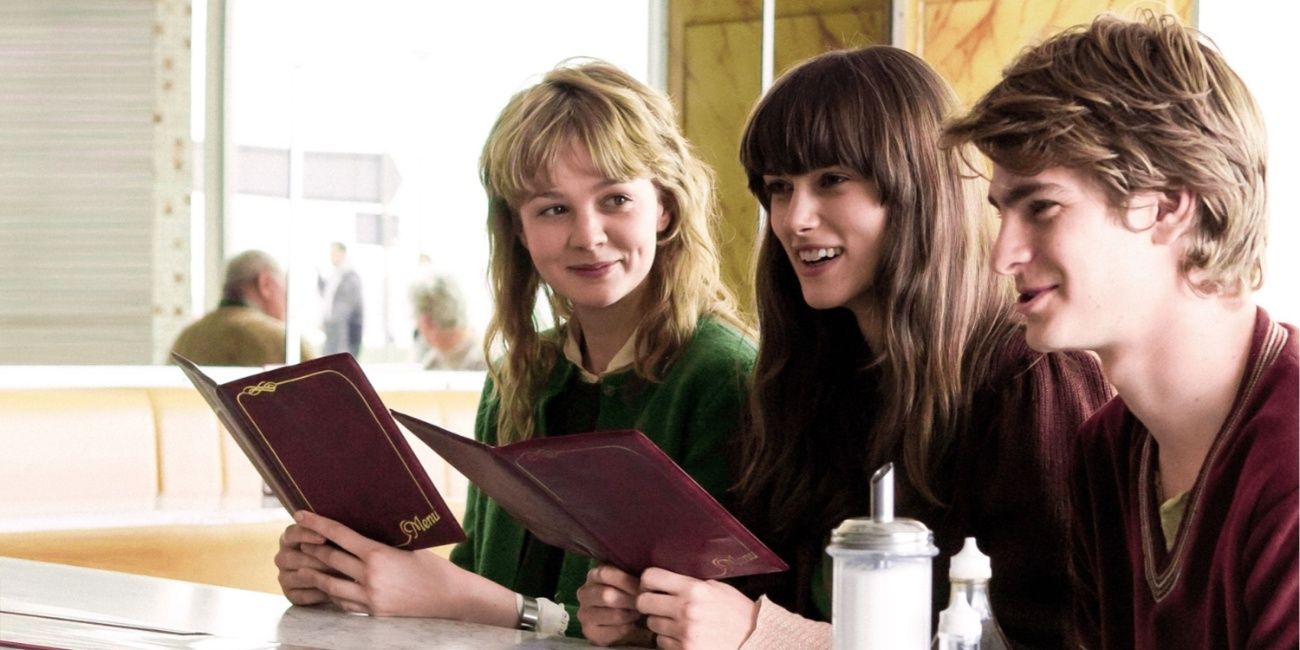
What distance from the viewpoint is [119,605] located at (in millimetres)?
1834

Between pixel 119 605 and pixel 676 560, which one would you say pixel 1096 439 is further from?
pixel 119 605

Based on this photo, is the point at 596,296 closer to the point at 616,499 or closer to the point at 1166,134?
the point at 616,499

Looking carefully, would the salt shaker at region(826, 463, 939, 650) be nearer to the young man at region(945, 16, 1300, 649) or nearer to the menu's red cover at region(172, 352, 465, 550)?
the young man at region(945, 16, 1300, 649)

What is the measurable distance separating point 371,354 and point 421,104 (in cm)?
92

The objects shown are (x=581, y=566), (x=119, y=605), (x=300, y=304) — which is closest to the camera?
(x=119, y=605)

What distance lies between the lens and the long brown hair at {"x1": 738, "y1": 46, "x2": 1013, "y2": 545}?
184cm

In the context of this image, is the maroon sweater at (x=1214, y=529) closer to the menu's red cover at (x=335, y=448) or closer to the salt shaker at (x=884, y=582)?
the salt shaker at (x=884, y=582)

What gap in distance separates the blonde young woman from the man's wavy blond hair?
83 centimetres

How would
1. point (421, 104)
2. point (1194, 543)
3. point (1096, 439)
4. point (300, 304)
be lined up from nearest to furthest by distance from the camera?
point (1194, 543)
point (1096, 439)
point (300, 304)
point (421, 104)

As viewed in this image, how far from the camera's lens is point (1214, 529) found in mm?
1375

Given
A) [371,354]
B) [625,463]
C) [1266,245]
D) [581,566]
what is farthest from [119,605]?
[371,354]

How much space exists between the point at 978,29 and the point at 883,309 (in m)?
3.83

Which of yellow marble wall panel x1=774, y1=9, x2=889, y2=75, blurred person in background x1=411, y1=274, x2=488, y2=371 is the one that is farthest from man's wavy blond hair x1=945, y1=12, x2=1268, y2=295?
yellow marble wall panel x1=774, y1=9, x2=889, y2=75

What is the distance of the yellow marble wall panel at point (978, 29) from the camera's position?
204 inches
